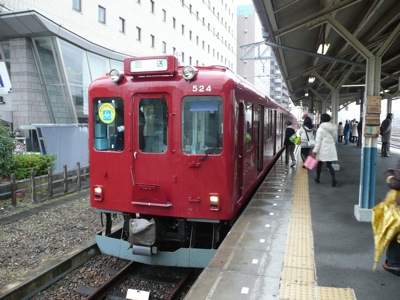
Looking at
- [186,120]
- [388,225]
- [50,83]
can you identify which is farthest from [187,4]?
[388,225]

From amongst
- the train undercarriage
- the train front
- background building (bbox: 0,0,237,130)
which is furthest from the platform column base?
background building (bbox: 0,0,237,130)

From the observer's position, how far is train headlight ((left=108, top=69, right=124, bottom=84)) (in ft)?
16.6

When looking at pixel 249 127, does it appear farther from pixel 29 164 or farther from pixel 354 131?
pixel 354 131

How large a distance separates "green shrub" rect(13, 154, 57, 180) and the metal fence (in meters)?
0.36

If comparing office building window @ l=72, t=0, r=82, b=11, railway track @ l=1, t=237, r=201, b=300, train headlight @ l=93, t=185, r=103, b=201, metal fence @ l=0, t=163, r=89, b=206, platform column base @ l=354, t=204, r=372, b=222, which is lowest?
railway track @ l=1, t=237, r=201, b=300

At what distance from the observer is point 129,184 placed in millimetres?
5074

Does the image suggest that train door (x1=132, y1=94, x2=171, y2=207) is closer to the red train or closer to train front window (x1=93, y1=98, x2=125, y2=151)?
the red train

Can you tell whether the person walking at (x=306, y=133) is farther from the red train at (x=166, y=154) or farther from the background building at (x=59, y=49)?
the background building at (x=59, y=49)

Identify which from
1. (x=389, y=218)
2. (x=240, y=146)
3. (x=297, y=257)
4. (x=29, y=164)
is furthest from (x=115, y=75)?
(x=29, y=164)

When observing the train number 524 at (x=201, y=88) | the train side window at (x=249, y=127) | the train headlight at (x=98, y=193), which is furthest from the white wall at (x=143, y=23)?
the train number 524 at (x=201, y=88)

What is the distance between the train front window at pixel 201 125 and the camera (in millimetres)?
4754

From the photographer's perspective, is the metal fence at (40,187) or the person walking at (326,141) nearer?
the person walking at (326,141)

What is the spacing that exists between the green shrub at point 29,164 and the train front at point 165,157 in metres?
6.00

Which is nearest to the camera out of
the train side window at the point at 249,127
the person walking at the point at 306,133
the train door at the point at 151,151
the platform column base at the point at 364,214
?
the train door at the point at 151,151
